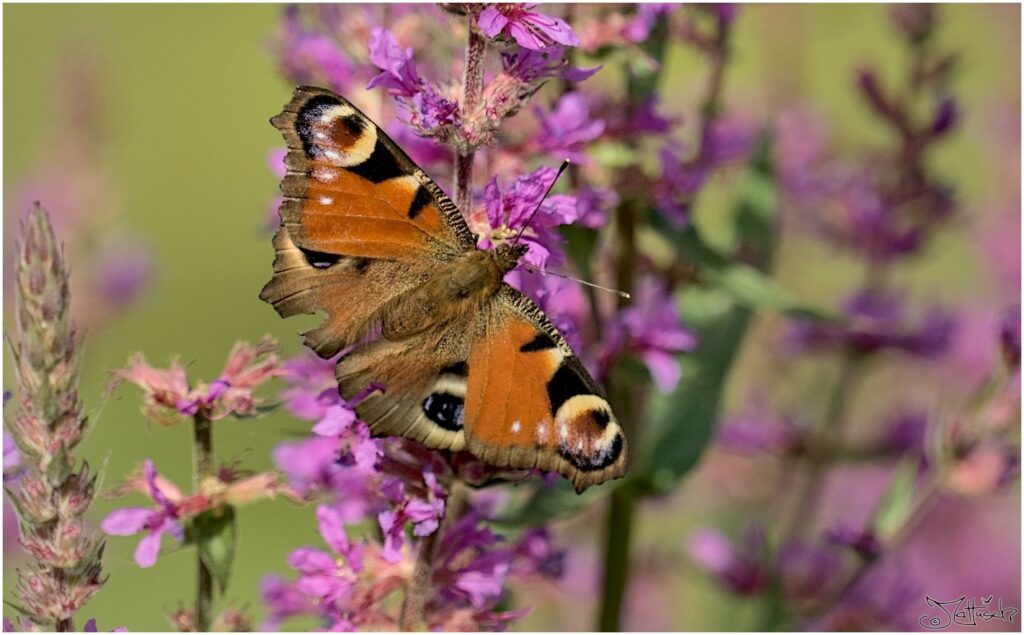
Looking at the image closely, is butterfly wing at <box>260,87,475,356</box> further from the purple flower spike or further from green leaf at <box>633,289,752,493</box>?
green leaf at <box>633,289,752,493</box>

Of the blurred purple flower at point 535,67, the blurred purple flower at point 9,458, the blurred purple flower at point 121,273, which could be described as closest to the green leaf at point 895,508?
the blurred purple flower at point 535,67

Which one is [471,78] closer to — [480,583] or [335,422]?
[335,422]

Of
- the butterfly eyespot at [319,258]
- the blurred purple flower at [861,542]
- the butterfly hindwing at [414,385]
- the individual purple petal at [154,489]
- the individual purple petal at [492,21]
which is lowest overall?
the blurred purple flower at [861,542]

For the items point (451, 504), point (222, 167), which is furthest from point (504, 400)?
point (222, 167)

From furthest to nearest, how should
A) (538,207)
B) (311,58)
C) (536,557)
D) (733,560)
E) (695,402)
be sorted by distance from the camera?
1. (733,560)
2. (695,402)
3. (311,58)
4. (536,557)
5. (538,207)

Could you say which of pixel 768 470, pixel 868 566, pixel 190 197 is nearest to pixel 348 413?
pixel 868 566

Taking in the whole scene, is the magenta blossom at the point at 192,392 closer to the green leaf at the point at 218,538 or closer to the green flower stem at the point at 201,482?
the green flower stem at the point at 201,482
